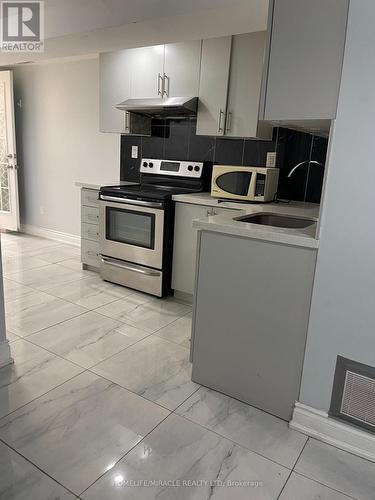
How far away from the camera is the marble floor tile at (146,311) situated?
2891mm

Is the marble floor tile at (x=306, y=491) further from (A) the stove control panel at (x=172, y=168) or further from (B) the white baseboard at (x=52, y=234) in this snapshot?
(B) the white baseboard at (x=52, y=234)

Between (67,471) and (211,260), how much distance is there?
1134 mm

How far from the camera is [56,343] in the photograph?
249 centimetres

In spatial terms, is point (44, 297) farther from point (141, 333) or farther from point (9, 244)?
point (9, 244)

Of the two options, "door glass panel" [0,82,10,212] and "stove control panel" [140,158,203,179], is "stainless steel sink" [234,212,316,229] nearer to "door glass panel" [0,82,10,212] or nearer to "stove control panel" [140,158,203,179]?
"stove control panel" [140,158,203,179]

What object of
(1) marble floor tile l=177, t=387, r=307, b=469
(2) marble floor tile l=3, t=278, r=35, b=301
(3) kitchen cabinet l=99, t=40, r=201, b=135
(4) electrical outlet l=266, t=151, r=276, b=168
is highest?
(3) kitchen cabinet l=99, t=40, r=201, b=135

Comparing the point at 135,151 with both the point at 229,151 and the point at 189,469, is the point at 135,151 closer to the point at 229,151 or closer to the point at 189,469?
the point at 229,151

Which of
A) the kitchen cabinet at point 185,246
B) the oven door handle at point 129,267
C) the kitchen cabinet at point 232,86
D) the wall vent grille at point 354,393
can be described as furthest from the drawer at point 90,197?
the wall vent grille at point 354,393

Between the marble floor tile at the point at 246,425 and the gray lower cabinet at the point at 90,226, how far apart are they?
7.28 ft

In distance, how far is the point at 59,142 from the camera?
4918 millimetres

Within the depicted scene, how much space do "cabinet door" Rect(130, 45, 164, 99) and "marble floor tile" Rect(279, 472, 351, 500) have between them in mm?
3014

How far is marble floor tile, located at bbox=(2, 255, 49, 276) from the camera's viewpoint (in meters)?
3.93

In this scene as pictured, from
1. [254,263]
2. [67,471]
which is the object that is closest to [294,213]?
[254,263]

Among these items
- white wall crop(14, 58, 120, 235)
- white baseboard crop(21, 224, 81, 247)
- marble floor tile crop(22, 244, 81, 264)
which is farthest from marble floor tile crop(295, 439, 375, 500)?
white baseboard crop(21, 224, 81, 247)
